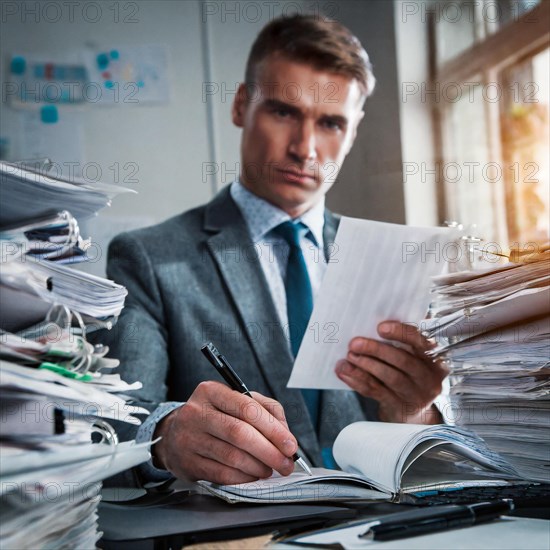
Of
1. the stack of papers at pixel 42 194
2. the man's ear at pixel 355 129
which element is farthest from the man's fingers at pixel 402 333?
the man's ear at pixel 355 129

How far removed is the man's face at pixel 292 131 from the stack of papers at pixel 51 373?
0.95m

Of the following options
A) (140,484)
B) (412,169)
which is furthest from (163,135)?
(140,484)

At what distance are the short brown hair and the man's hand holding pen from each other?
1.00 meters

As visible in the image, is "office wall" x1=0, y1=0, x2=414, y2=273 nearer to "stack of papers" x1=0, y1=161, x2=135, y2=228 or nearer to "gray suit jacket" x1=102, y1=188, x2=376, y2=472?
"gray suit jacket" x1=102, y1=188, x2=376, y2=472

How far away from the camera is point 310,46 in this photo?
1.49 metres

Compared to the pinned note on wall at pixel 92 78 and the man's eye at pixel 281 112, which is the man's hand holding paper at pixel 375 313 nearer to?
the man's eye at pixel 281 112

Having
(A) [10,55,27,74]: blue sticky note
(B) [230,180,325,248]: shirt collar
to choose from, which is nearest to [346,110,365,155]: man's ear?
(B) [230,180,325,248]: shirt collar

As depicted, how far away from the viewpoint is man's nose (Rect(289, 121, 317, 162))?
1445mm

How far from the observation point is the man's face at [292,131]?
1.43m

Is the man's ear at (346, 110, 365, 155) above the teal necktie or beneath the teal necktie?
above

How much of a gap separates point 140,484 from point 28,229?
442 millimetres

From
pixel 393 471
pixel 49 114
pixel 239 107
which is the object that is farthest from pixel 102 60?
pixel 393 471

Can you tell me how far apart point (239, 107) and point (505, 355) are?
1098mm

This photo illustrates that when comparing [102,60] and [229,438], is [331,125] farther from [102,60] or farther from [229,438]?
[229,438]
